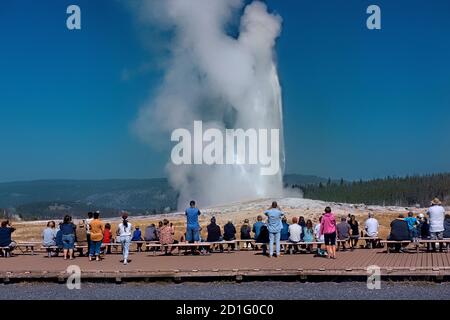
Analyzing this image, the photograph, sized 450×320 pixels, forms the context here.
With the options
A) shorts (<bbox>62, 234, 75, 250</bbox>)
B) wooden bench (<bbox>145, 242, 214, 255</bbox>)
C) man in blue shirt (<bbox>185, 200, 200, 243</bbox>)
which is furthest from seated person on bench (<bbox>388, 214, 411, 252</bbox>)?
shorts (<bbox>62, 234, 75, 250</bbox>)

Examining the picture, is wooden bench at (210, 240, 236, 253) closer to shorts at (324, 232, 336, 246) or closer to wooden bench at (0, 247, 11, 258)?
shorts at (324, 232, 336, 246)

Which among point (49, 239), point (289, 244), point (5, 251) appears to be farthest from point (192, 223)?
point (5, 251)

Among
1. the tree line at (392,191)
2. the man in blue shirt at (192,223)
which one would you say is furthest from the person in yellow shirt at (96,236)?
the tree line at (392,191)

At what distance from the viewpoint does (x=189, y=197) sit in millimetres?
90500

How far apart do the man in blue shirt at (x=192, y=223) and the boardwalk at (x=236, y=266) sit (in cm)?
95

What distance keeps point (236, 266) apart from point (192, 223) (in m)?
3.87

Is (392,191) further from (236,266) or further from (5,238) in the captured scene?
(236,266)

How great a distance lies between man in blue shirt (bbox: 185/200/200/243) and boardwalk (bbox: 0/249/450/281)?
0.95 m

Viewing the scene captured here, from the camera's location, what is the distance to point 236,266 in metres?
17.0

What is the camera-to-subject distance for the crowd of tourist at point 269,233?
1884cm

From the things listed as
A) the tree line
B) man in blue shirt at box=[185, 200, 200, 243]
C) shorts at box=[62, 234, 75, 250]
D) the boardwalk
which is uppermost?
the tree line

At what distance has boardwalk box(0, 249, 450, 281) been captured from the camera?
1512 centimetres
